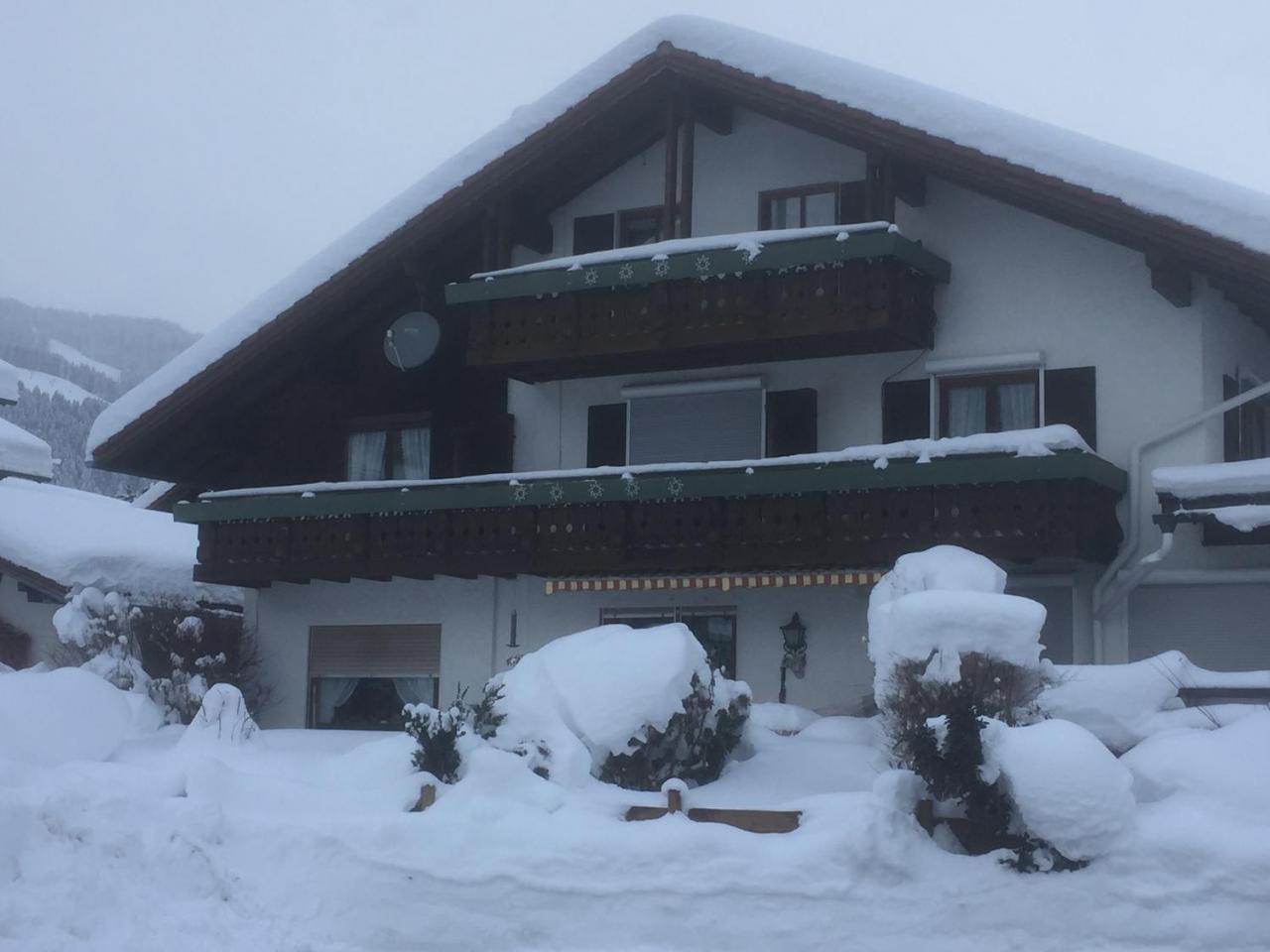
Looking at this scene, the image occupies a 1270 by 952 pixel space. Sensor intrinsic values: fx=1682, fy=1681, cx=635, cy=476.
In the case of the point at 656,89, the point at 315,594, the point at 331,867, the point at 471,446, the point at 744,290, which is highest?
the point at 656,89

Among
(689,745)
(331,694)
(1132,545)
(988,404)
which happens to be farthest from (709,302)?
(331,694)

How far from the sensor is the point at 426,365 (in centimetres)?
2216

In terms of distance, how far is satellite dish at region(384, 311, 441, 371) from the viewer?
2202 centimetres

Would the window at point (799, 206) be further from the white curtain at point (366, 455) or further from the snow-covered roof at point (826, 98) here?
the white curtain at point (366, 455)

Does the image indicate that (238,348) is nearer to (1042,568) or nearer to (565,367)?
(565,367)

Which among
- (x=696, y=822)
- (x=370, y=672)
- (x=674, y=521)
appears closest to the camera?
(x=696, y=822)

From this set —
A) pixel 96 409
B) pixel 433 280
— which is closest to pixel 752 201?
pixel 433 280

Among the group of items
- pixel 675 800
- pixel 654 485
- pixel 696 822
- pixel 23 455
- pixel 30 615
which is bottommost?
pixel 696 822

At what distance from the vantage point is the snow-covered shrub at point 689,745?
48.6ft

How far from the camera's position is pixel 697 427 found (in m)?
20.6

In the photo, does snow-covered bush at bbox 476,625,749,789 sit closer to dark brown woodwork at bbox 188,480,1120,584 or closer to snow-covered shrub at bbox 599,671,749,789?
snow-covered shrub at bbox 599,671,749,789

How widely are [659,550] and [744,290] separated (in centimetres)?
311

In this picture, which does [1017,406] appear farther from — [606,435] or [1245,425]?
[606,435]

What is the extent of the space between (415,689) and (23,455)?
1525 centimetres
